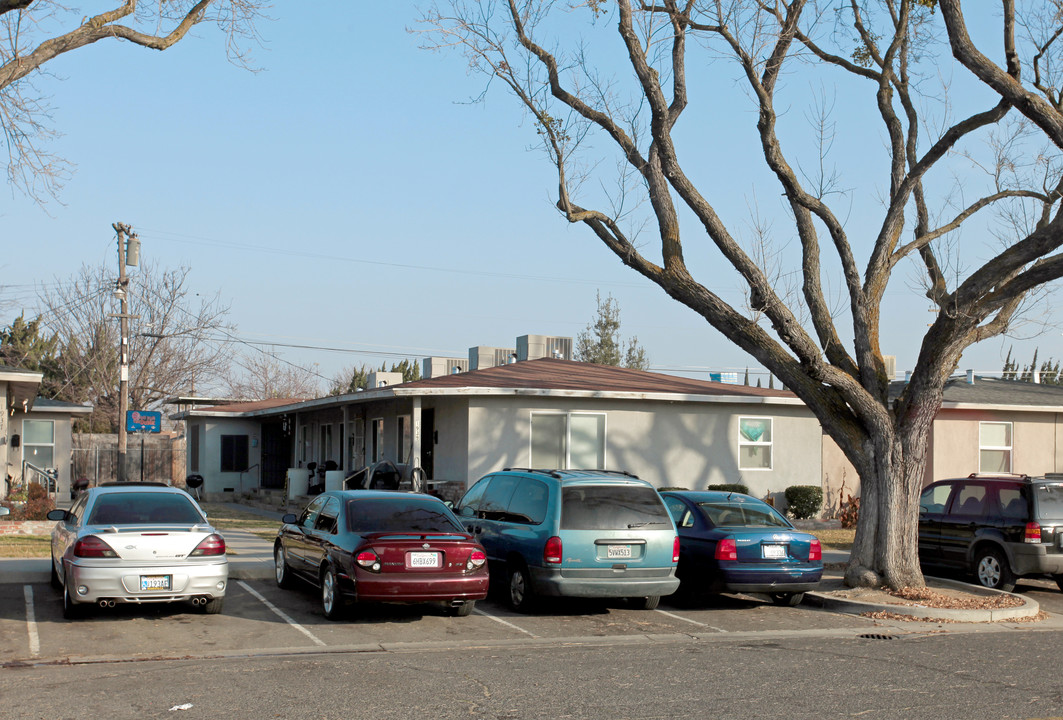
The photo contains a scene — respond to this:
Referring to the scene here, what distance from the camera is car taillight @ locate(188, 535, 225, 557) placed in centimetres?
1088

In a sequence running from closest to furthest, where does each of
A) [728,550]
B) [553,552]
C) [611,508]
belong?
[553,552] → [611,508] → [728,550]

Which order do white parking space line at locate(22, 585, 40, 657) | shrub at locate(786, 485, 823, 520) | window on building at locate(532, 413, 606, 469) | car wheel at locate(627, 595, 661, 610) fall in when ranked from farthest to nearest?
1. shrub at locate(786, 485, 823, 520)
2. window on building at locate(532, 413, 606, 469)
3. car wheel at locate(627, 595, 661, 610)
4. white parking space line at locate(22, 585, 40, 657)

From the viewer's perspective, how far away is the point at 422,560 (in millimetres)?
10859

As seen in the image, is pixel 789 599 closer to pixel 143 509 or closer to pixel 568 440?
pixel 143 509

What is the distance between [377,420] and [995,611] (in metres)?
17.6

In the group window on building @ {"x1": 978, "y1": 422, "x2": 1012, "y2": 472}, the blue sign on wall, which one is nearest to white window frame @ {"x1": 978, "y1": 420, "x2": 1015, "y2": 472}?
window on building @ {"x1": 978, "y1": 422, "x2": 1012, "y2": 472}

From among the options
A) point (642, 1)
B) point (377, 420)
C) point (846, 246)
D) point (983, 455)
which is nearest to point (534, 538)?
point (846, 246)

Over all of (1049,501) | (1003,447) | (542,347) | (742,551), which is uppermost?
(542,347)

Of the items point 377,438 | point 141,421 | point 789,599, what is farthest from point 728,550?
point 141,421

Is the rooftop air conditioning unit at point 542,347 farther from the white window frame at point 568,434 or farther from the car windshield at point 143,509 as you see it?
the car windshield at point 143,509

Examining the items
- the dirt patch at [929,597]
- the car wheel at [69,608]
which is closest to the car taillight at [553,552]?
the dirt patch at [929,597]

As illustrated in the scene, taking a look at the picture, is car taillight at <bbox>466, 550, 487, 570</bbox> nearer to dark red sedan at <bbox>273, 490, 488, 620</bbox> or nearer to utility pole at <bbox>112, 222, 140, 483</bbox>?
dark red sedan at <bbox>273, 490, 488, 620</bbox>

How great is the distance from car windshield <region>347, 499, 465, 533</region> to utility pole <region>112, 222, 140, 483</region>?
18.3 meters

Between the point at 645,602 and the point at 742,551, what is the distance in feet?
4.48
